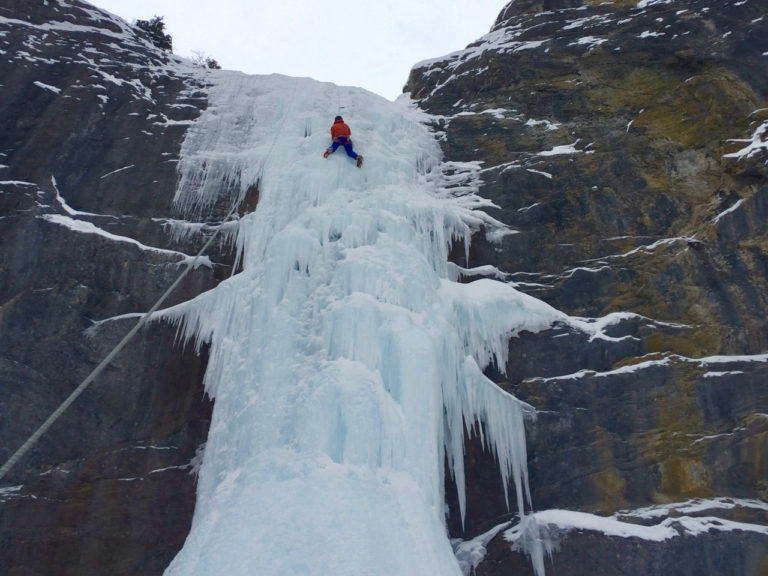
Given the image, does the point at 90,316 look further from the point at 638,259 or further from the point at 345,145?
the point at 638,259

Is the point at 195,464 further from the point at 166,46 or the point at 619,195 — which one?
the point at 166,46

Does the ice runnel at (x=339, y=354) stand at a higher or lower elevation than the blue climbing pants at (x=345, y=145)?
lower

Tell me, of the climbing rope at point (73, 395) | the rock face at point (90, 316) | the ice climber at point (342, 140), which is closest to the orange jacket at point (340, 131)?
the ice climber at point (342, 140)

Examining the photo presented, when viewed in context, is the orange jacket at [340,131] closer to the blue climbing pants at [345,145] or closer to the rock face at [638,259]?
the blue climbing pants at [345,145]

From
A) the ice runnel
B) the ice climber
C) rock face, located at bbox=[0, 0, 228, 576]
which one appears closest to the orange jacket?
the ice climber

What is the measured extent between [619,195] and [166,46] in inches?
469

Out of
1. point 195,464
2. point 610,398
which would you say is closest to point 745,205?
point 610,398

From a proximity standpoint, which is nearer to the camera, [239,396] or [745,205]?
[239,396]

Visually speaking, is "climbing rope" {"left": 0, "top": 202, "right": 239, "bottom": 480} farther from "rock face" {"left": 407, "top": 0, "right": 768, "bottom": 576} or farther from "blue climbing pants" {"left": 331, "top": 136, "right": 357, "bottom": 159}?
"rock face" {"left": 407, "top": 0, "right": 768, "bottom": 576}

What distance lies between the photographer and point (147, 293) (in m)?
7.70

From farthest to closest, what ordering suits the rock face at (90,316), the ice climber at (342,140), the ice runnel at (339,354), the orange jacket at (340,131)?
1. the orange jacket at (340,131)
2. the ice climber at (342,140)
3. the rock face at (90,316)
4. the ice runnel at (339,354)

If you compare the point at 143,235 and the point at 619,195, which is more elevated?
the point at 619,195

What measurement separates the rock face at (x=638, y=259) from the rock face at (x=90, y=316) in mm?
3442

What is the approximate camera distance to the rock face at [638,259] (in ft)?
22.2
